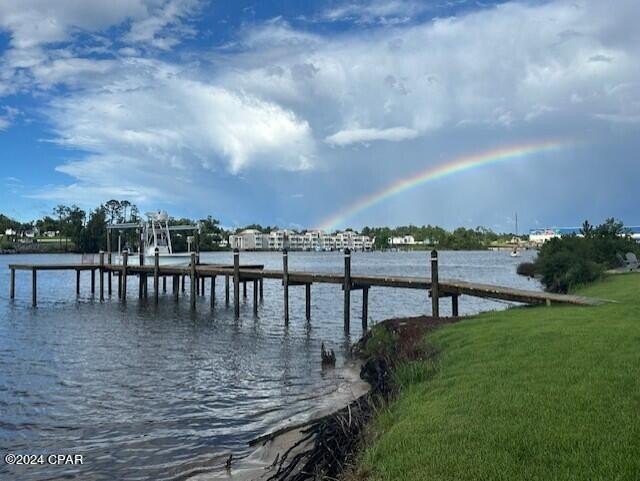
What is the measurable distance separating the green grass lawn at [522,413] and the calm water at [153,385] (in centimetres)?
383

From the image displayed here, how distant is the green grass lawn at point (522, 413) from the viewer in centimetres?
552

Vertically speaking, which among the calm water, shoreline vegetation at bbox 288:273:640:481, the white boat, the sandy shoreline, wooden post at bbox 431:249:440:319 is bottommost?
the calm water

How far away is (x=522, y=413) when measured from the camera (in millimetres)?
6840

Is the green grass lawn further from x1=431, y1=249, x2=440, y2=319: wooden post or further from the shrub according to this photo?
the shrub

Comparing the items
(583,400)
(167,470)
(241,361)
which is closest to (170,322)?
(241,361)

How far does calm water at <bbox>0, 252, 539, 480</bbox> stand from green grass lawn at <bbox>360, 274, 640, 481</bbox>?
3.83 metres

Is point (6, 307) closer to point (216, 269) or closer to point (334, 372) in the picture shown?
point (216, 269)

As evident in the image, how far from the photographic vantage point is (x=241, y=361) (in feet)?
64.0

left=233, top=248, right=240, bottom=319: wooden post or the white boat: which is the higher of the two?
the white boat

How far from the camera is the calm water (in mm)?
10625

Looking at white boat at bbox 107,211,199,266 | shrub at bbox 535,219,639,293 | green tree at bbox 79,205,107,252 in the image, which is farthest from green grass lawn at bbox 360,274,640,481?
green tree at bbox 79,205,107,252

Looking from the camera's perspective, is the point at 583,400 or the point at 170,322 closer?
the point at 583,400

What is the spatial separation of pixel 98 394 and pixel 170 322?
15.5 m

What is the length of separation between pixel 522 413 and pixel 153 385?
37.6ft
